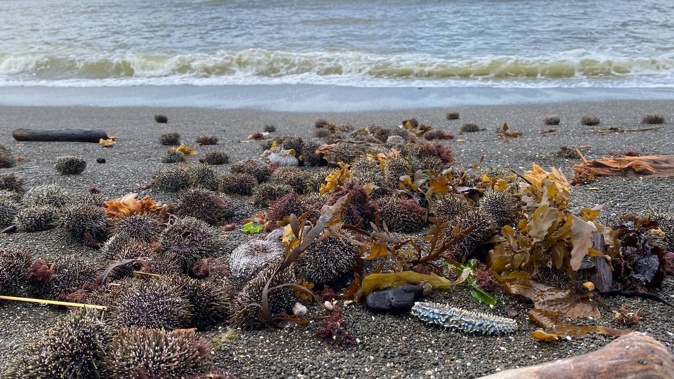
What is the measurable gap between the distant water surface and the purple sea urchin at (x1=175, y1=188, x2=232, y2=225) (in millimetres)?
9642

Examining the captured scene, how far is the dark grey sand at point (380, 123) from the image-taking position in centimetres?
233

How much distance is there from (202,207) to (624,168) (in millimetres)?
3812

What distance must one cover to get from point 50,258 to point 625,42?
16.7m

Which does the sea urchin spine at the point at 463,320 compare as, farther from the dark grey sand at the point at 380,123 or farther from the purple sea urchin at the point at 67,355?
the purple sea urchin at the point at 67,355

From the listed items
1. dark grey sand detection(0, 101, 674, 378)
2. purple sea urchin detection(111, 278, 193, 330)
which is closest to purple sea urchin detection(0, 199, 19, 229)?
dark grey sand detection(0, 101, 674, 378)

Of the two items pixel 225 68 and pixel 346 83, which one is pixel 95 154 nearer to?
pixel 346 83

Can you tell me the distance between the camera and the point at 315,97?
12.1 meters

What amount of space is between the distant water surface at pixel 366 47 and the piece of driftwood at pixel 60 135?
21.4ft

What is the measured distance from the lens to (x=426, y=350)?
2.41 m

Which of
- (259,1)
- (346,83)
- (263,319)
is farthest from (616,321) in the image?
(259,1)

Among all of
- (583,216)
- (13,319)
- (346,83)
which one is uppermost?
(583,216)

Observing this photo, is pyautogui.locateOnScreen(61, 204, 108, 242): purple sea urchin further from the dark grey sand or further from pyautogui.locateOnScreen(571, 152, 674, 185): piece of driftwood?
pyautogui.locateOnScreen(571, 152, 674, 185): piece of driftwood


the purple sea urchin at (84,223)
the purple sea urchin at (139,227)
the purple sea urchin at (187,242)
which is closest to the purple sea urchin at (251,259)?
the purple sea urchin at (187,242)

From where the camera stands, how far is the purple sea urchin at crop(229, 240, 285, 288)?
292cm
